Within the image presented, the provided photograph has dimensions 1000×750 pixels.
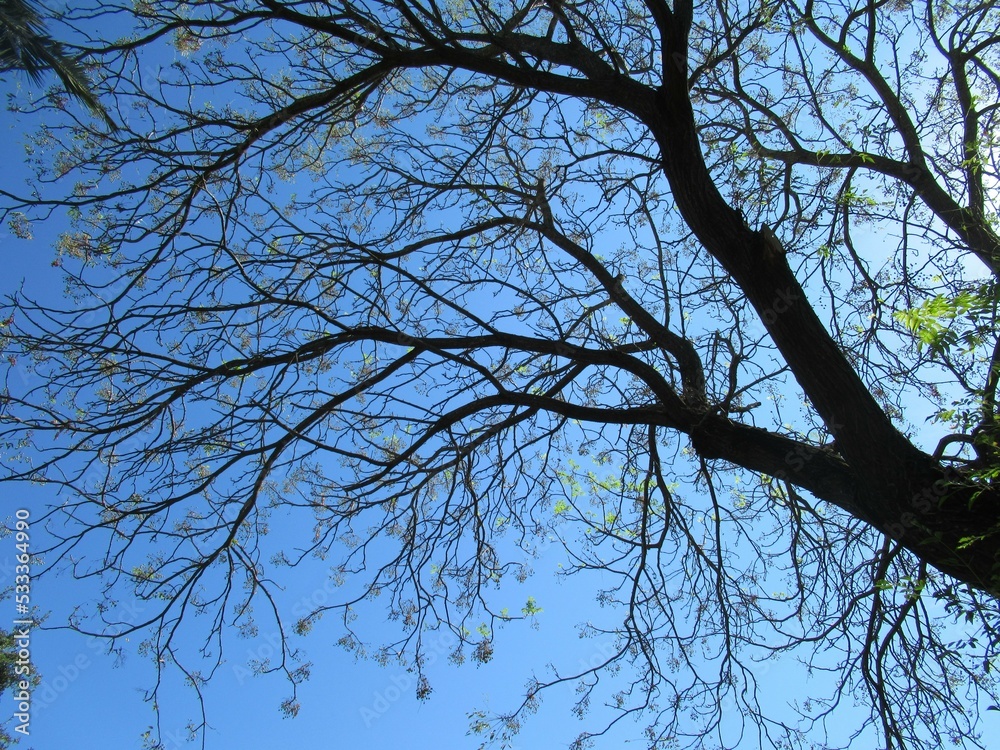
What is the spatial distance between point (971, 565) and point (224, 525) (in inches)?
168

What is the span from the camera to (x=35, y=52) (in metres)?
4.93

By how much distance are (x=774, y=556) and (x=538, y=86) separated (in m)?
4.03

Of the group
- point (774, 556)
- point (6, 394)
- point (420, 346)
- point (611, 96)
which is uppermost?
point (611, 96)

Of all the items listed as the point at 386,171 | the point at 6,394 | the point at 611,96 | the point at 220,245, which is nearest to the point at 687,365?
the point at 611,96

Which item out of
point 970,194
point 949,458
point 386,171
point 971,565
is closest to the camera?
point 971,565

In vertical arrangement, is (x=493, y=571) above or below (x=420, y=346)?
below

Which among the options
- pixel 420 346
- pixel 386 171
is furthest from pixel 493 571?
pixel 386 171

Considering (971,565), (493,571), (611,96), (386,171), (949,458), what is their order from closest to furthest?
1. (971,565)
2. (949,458)
3. (611,96)
4. (493,571)
5. (386,171)

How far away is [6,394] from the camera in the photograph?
4.21 m

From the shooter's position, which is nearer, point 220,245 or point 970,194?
point 220,245

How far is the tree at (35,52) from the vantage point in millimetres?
4801

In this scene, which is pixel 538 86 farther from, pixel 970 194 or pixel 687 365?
pixel 970 194

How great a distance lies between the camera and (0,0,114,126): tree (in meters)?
4.80

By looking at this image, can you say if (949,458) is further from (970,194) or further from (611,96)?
(611,96)
